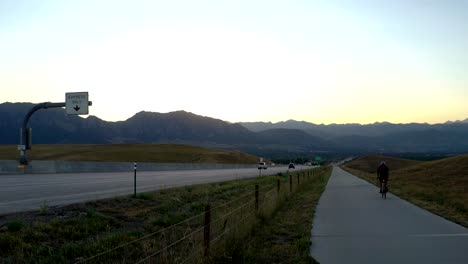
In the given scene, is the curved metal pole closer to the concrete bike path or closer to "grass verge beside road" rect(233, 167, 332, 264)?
"grass verge beside road" rect(233, 167, 332, 264)

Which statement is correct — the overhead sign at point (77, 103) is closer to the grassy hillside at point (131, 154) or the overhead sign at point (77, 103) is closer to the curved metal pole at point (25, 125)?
the curved metal pole at point (25, 125)

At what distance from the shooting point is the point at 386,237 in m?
12.7

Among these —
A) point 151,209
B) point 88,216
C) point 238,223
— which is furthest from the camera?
point 151,209

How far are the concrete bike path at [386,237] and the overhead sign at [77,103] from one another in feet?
73.1

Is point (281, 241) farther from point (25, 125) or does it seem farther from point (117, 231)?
point (25, 125)

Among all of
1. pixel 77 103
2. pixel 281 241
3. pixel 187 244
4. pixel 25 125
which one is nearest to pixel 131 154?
pixel 77 103

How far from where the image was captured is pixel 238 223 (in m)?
Answer: 12.2

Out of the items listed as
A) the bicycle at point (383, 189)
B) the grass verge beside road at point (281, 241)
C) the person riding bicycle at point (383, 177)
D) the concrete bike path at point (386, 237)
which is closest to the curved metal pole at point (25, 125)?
the person riding bicycle at point (383, 177)

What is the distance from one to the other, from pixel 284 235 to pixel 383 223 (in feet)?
12.3

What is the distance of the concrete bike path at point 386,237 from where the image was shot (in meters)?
10.2

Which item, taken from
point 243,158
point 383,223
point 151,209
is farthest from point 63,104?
point 243,158

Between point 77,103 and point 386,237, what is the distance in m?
28.2

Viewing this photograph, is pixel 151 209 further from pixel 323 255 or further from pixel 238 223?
pixel 323 255

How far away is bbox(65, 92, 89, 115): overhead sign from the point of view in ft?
120
